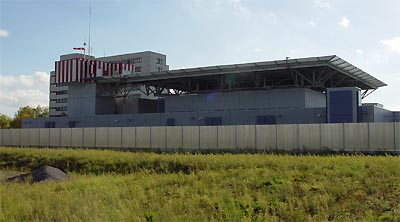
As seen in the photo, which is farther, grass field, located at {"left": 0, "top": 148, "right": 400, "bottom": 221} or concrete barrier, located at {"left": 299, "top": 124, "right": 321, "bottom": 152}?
concrete barrier, located at {"left": 299, "top": 124, "right": 321, "bottom": 152}

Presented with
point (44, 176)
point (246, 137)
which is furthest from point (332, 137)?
point (44, 176)

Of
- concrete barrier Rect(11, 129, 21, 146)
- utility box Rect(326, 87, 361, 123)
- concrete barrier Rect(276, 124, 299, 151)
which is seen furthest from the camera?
concrete barrier Rect(11, 129, 21, 146)

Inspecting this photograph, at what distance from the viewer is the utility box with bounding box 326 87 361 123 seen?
48.3 metres

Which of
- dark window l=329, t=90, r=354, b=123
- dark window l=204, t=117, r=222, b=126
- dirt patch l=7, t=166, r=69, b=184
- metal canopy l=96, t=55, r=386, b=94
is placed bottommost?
dirt patch l=7, t=166, r=69, b=184

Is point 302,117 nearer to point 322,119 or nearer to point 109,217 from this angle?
point 322,119

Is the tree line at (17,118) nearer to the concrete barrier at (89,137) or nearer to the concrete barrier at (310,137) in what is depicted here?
the concrete barrier at (89,137)

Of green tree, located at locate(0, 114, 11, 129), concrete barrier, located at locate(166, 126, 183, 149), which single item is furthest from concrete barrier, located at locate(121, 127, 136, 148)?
green tree, located at locate(0, 114, 11, 129)

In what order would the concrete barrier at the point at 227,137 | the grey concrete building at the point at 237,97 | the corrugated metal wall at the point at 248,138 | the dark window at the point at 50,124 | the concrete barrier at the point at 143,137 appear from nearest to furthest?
the corrugated metal wall at the point at 248,138 < the concrete barrier at the point at 227,137 < the concrete barrier at the point at 143,137 < the grey concrete building at the point at 237,97 < the dark window at the point at 50,124

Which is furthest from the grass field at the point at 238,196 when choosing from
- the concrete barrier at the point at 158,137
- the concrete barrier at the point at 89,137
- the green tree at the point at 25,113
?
the green tree at the point at 25,113

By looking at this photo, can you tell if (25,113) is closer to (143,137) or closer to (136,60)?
(136,60)

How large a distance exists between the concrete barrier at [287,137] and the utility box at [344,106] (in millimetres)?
16723

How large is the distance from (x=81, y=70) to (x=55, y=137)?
1053 inches

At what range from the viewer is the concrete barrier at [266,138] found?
34.2 metres

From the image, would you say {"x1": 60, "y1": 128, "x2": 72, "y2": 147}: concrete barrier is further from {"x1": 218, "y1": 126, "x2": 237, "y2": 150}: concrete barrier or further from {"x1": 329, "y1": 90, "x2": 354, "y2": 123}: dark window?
{"x1": 329, "y1": 90, "x2": 354, "y2": 123}: dark window
